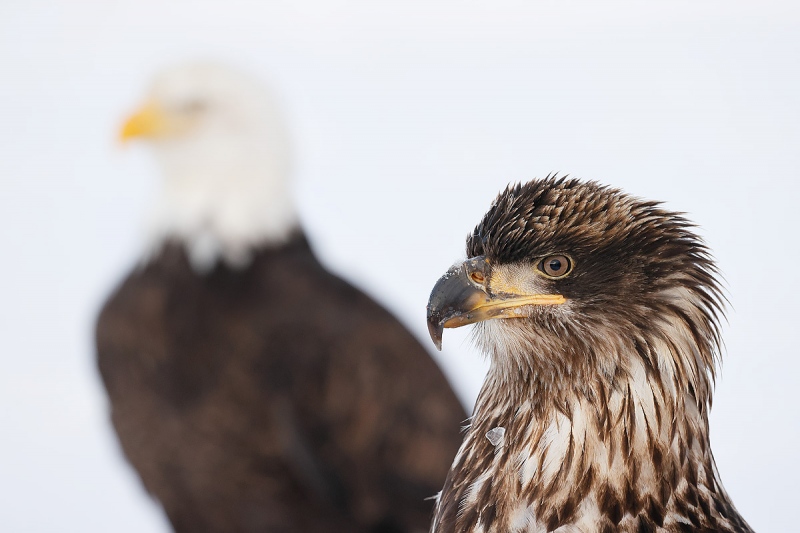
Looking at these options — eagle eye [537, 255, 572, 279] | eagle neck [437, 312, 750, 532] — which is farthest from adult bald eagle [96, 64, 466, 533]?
eagle eye [537, 255, 572, 279]

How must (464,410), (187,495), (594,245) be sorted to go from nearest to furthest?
(594,245), (187,495), (464,410)

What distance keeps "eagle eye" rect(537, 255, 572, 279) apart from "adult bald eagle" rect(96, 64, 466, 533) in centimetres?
299

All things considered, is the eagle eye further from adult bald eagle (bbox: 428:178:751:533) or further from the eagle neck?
the eagle neck

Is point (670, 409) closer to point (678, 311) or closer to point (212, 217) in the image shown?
point (678, 311)

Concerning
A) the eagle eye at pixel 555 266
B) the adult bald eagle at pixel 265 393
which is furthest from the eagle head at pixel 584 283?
the adult bald eagle at pixel 265 393

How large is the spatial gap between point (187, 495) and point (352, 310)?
1.13 metres

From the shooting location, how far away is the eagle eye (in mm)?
2072

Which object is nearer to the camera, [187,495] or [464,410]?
[187,495]

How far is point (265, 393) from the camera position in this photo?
4988 mm

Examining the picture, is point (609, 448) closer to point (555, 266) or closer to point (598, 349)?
point (598, 349)

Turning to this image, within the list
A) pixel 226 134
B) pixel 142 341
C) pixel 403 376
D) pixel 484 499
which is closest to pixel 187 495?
pixel 142 341

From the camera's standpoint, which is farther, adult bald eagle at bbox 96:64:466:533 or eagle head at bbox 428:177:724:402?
adult bald eagle at bbox 96:64:466:533

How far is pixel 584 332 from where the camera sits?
2084 mm

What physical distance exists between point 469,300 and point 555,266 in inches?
6.8
